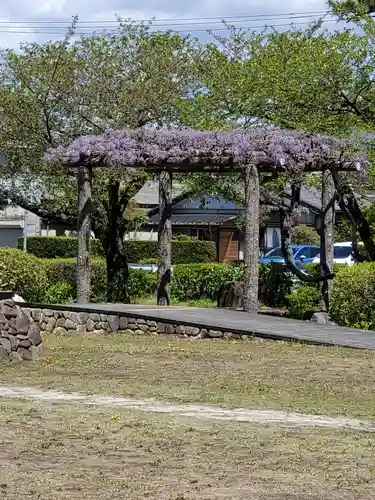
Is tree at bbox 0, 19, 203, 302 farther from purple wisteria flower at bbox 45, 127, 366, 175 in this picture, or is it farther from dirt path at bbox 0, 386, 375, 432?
dirt path at bbox 0, 386, 375, 432

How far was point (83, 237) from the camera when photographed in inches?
752

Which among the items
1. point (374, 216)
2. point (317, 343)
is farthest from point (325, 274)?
point (317, 343)

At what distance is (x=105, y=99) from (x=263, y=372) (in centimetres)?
1112

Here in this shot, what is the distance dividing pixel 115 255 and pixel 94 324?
5.89 meters

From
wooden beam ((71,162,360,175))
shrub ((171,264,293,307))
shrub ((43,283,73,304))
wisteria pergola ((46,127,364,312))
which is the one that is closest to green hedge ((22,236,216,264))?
shrub ((171,264,293,307))

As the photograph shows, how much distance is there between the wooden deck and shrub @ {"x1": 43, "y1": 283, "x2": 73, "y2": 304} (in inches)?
113

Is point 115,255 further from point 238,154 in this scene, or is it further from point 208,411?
point 208,411

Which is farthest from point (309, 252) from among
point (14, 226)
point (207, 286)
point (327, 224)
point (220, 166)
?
point (220, 166)

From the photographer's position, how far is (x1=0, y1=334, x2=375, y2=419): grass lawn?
379 inches

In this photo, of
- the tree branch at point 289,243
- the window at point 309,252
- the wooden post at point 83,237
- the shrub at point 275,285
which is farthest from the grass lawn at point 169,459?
the window at point 309,252

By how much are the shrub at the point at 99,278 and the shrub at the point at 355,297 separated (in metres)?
6.70

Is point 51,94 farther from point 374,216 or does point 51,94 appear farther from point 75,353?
point 75,353

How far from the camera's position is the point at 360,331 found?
1535 cm

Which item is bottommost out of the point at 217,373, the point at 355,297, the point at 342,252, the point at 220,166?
the point at 217,373
